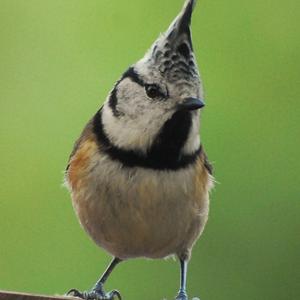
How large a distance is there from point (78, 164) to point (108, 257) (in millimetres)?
1012

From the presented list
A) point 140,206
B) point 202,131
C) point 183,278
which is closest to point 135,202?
point 140,206

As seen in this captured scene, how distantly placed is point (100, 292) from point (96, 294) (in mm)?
64

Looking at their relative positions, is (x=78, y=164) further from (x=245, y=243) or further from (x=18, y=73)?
(x=18, y=73)

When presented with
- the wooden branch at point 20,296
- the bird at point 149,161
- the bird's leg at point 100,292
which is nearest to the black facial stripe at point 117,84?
the bird at point 149,161

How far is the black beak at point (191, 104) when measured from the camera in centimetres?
424

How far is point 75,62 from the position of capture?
582cm

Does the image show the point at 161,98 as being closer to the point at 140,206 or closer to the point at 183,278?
the point at 140,206

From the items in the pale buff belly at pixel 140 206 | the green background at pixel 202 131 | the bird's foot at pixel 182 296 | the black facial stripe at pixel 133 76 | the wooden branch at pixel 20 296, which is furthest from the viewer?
the green background at pixel 202 131

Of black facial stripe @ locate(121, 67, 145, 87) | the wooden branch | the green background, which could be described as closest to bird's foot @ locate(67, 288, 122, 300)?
the green background

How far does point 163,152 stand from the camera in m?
4.50

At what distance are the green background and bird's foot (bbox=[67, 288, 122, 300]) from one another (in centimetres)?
41

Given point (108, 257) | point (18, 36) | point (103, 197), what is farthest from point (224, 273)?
point (18, 36)

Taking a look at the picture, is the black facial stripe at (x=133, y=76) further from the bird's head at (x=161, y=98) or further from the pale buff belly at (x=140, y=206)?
the pale buff belly at (x=140, y=206)

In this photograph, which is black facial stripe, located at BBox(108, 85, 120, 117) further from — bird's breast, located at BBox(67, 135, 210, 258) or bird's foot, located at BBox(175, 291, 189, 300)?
bird's foot, located at BBox(175, 291, 189, 300)
